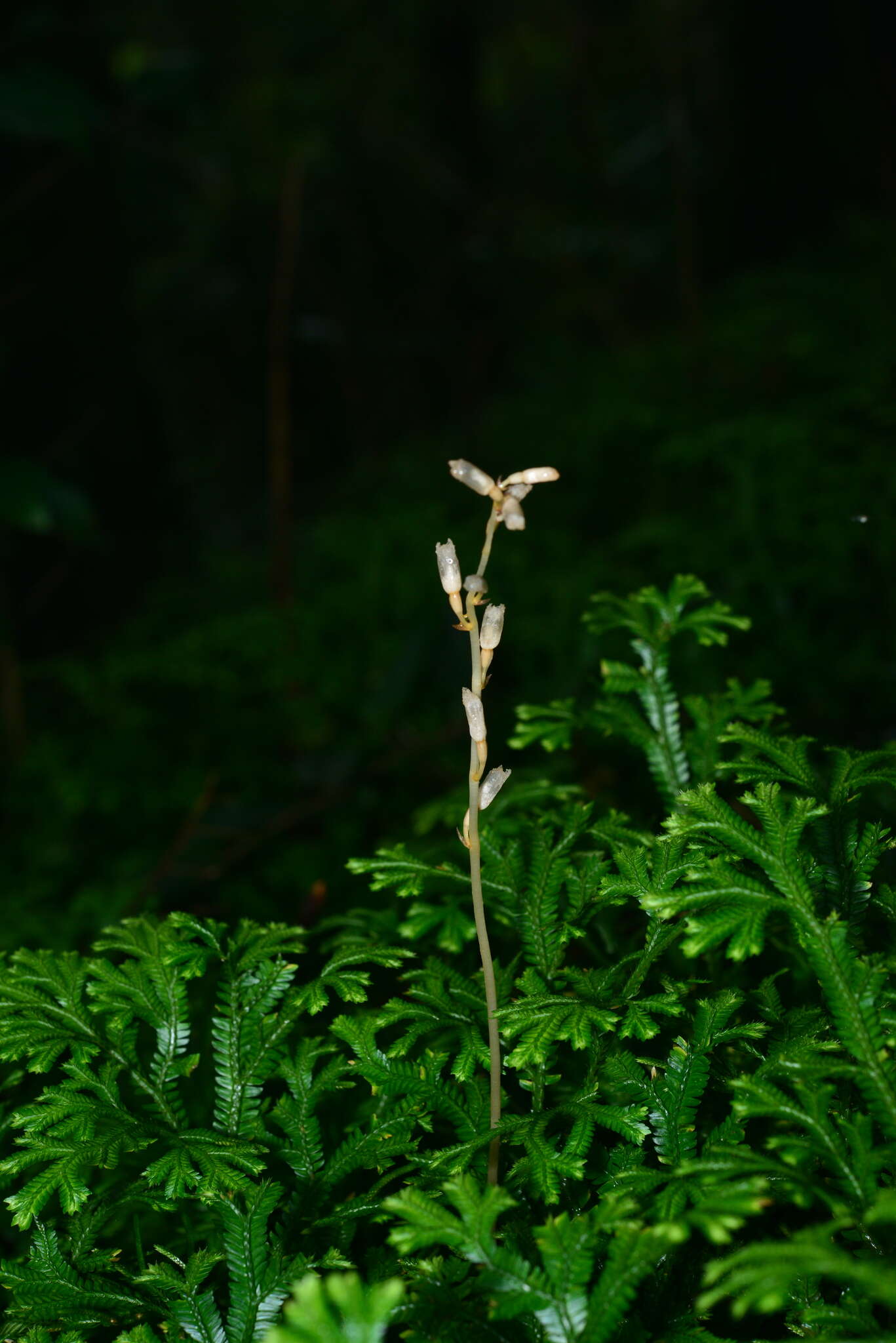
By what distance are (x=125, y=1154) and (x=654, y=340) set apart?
6.76 m

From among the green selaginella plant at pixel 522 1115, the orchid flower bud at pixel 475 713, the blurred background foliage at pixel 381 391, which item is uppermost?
the blurred background foliage at pixel 381 391

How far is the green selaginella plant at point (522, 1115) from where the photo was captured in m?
0.81

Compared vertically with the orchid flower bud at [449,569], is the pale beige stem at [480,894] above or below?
below

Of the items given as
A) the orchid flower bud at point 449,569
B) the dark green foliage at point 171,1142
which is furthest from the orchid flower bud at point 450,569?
the dark green foliage at point 171,1142

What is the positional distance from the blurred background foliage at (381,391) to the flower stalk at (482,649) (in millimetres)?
778

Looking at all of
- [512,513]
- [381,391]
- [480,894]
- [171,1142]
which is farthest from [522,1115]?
[381,391]

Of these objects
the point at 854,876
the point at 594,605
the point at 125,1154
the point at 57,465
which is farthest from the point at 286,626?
the point at 854,876

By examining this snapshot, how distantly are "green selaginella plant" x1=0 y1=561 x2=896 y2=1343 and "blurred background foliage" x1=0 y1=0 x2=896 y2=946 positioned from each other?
0.56 m

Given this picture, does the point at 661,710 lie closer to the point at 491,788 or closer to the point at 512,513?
the point at 491,788

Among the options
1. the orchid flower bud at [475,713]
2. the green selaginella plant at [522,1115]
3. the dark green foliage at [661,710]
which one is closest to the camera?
the green selaginella plant at [522,1115]

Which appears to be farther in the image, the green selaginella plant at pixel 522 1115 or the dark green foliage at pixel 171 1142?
the dark green foliage at pixel 171 1142

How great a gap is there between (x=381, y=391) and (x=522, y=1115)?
7829mm

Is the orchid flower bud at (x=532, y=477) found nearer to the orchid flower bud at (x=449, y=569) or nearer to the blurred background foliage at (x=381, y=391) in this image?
the orchid flower bud at (x=449, y=569)

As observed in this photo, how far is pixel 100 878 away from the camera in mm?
2926
